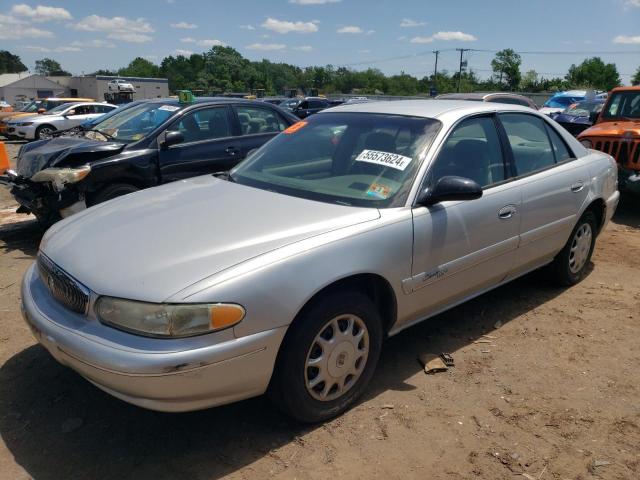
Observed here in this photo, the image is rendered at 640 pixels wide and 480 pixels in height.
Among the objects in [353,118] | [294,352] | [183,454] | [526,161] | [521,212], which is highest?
[353,118]

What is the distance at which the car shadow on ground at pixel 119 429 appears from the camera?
2.51m

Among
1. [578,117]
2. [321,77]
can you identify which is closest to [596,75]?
[321,77]

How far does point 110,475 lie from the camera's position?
2443 mm

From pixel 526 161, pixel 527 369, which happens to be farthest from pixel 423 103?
pixel 527 369

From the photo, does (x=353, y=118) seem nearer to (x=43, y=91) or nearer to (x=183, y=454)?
(x=183, y=454)

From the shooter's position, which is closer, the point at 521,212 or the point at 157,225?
the point at 157,225

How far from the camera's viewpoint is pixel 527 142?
4.12 m

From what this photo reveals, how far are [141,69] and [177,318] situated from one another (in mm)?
133723

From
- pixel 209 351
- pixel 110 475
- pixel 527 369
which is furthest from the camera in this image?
pixel 527 369

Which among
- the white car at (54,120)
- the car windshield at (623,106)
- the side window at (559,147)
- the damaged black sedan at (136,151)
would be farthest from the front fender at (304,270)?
the white car at (54,120)

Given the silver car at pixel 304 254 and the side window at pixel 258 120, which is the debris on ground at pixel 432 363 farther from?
the side window at pixel 258 120

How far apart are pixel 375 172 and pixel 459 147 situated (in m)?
0.65

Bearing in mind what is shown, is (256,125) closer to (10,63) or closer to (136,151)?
(136,151)

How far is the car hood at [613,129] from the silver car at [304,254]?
4.04m
